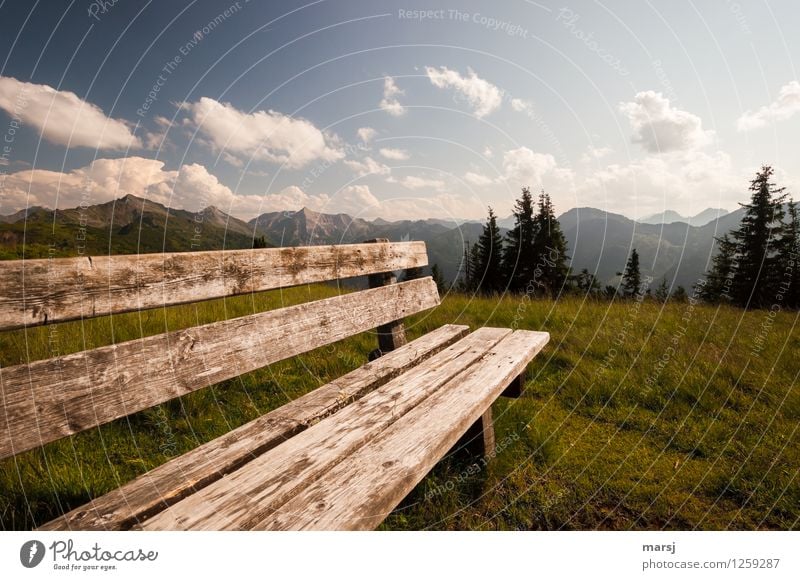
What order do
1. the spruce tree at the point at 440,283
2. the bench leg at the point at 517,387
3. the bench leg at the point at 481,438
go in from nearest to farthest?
the bench leg at the point at 481,438
the bench leg at the point at 517,387
the spruce tree at the point at 440,283

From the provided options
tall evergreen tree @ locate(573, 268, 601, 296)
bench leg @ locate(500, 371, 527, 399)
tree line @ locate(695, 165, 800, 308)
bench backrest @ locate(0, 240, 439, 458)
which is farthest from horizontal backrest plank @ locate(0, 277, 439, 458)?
tree line @ locate(695, 165, 800, 308)

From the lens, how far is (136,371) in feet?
4.76

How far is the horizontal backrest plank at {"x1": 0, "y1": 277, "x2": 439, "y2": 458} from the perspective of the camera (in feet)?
3.94

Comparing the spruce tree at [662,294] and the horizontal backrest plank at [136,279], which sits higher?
the horizontal backrest plank at [136,279]

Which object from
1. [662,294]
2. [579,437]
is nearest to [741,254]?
[662,294]

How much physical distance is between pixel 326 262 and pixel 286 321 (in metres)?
0.56

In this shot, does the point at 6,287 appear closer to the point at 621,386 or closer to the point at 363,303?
the point at 363,303

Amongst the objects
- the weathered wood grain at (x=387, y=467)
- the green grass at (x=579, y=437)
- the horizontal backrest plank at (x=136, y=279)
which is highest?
the horizontal backrest plank at (x=136, y=279)

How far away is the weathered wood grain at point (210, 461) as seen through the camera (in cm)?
114

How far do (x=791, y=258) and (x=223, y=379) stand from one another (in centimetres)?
3399

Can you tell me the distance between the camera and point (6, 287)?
1220 mm

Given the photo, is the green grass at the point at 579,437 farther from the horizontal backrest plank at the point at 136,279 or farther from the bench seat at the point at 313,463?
the horizontal backrest plank at the point at 136,279

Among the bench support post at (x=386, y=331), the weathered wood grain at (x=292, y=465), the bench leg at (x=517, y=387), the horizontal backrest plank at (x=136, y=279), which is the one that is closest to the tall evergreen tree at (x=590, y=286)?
the bench leg at (x=517, y=387)

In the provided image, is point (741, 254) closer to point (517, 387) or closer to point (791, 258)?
point (791, 258)
